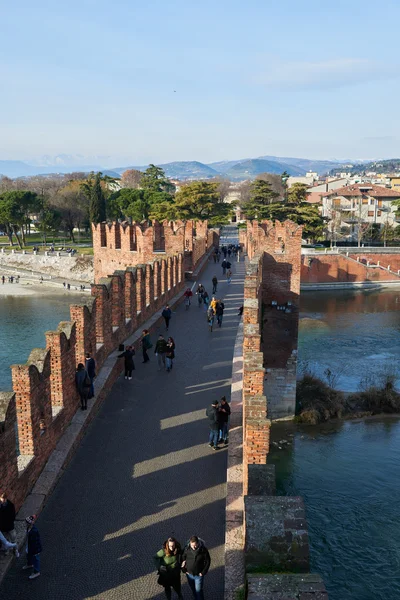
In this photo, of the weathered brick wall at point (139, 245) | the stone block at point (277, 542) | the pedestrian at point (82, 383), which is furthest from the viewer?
the weathered brick wall at point (139, 245)

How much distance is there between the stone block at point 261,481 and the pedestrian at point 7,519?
311cm

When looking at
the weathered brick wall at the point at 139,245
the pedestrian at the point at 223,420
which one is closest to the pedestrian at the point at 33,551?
the pedestrian at the point at 223,420

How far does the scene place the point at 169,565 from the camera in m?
6.51

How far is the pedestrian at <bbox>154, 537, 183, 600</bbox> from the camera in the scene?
21.4ft

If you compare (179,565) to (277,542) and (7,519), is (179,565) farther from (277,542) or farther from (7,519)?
(7,519)

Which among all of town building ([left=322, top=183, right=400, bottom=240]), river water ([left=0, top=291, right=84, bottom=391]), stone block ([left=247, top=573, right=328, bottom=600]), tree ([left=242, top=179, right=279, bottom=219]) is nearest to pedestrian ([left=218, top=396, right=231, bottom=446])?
stone block ([left=247, top=573, right=328, bottom=600])

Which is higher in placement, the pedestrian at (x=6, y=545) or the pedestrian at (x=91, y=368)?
the pedestrian at (x=91, y=368)

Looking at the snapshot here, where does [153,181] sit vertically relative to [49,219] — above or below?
above

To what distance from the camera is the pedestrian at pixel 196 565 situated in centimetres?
654

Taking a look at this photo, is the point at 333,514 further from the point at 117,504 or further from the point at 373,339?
the point at 373,339

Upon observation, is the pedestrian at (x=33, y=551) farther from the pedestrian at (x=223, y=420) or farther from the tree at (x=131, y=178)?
the tree at (x=131, y=178)

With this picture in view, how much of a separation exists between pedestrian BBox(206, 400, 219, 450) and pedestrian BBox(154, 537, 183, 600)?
11.5ft

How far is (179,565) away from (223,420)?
3789 mm

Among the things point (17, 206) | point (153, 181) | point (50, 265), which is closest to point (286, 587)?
point (50, 265)
